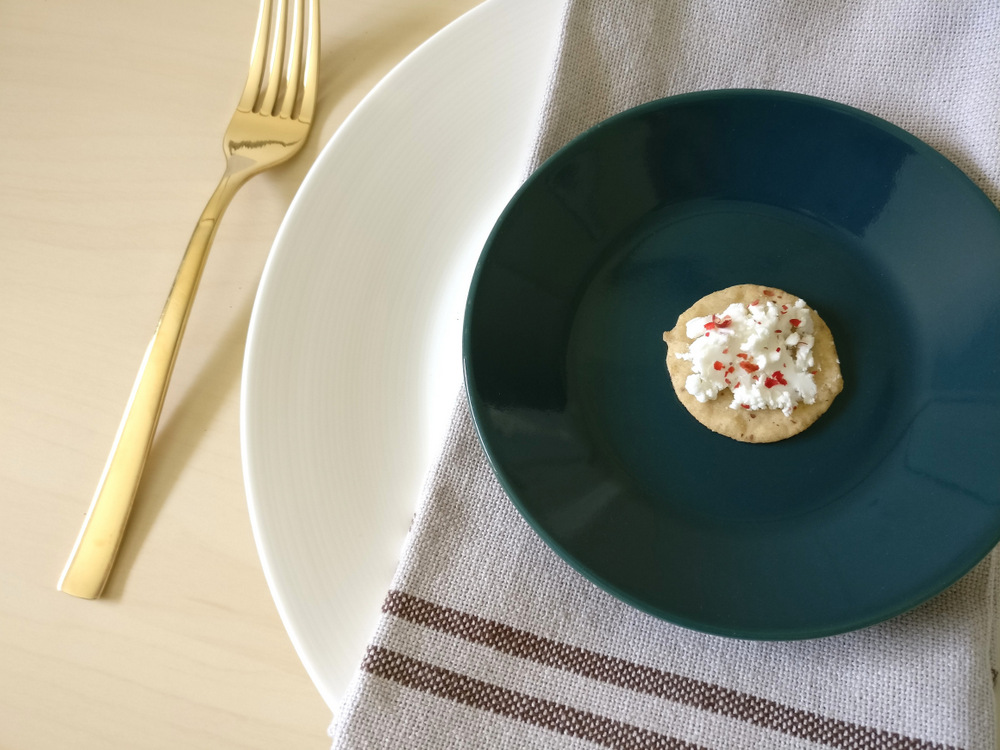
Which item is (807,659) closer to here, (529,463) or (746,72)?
(529,463)

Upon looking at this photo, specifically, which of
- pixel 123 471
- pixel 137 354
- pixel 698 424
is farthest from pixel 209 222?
pixel 698 424

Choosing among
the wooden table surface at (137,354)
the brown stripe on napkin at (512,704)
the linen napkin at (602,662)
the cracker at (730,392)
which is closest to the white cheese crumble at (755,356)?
the cracker at (730,392)

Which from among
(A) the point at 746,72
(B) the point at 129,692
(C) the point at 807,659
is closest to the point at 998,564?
(C) the point at 807,659

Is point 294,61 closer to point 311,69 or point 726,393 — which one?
point 311,69

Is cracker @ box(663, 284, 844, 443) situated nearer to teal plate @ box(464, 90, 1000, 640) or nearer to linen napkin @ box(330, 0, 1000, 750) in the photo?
teal plate @ box(464, 90, 1000, 640)

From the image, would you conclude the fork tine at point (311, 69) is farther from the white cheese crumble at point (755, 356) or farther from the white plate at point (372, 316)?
the white cheese crumble at point (755, 356)
